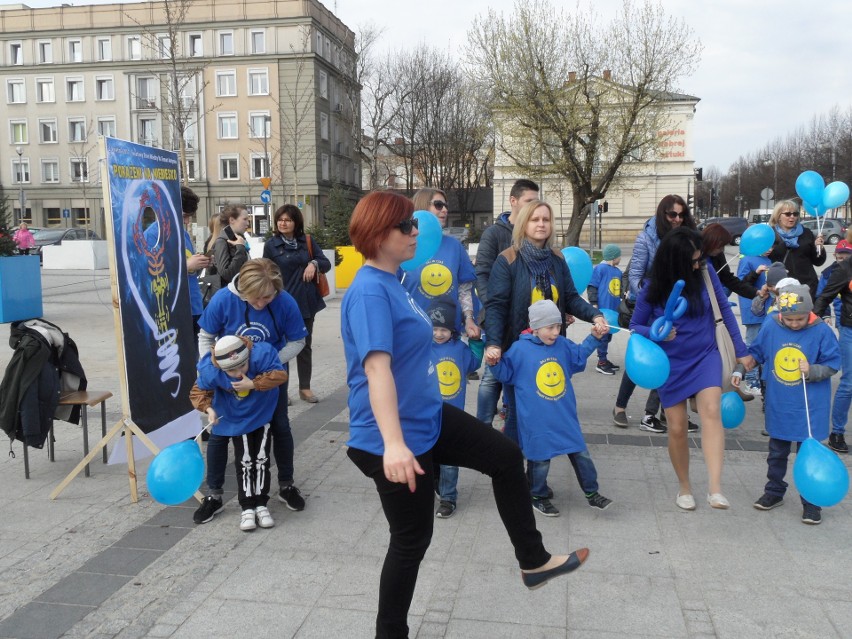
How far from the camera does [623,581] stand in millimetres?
3549

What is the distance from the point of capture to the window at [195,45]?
5469 centimetres

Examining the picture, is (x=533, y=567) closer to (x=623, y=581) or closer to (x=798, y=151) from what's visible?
(x=623, y=581)

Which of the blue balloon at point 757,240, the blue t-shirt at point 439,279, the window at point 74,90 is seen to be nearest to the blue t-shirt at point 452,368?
the blue t-shirt at point 439,279

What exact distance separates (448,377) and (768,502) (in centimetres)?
202

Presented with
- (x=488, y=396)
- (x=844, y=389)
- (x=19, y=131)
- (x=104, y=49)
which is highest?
(x=104, y=49)

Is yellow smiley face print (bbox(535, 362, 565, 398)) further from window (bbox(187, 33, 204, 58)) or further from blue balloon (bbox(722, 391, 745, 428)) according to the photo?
window (bbox(187, 33, 204, 58))

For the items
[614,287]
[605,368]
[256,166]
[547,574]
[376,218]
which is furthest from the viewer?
[256,166]

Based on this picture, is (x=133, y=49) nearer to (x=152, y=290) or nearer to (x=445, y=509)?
(x=152, y=290)

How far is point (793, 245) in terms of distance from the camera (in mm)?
7043

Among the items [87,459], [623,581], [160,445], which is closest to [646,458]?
[623,581]

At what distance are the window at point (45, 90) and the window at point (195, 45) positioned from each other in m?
11.2

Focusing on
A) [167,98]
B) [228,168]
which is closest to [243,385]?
[167,98]

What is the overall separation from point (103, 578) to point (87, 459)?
140 cm

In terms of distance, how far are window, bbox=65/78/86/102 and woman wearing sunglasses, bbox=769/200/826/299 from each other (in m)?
59.1
